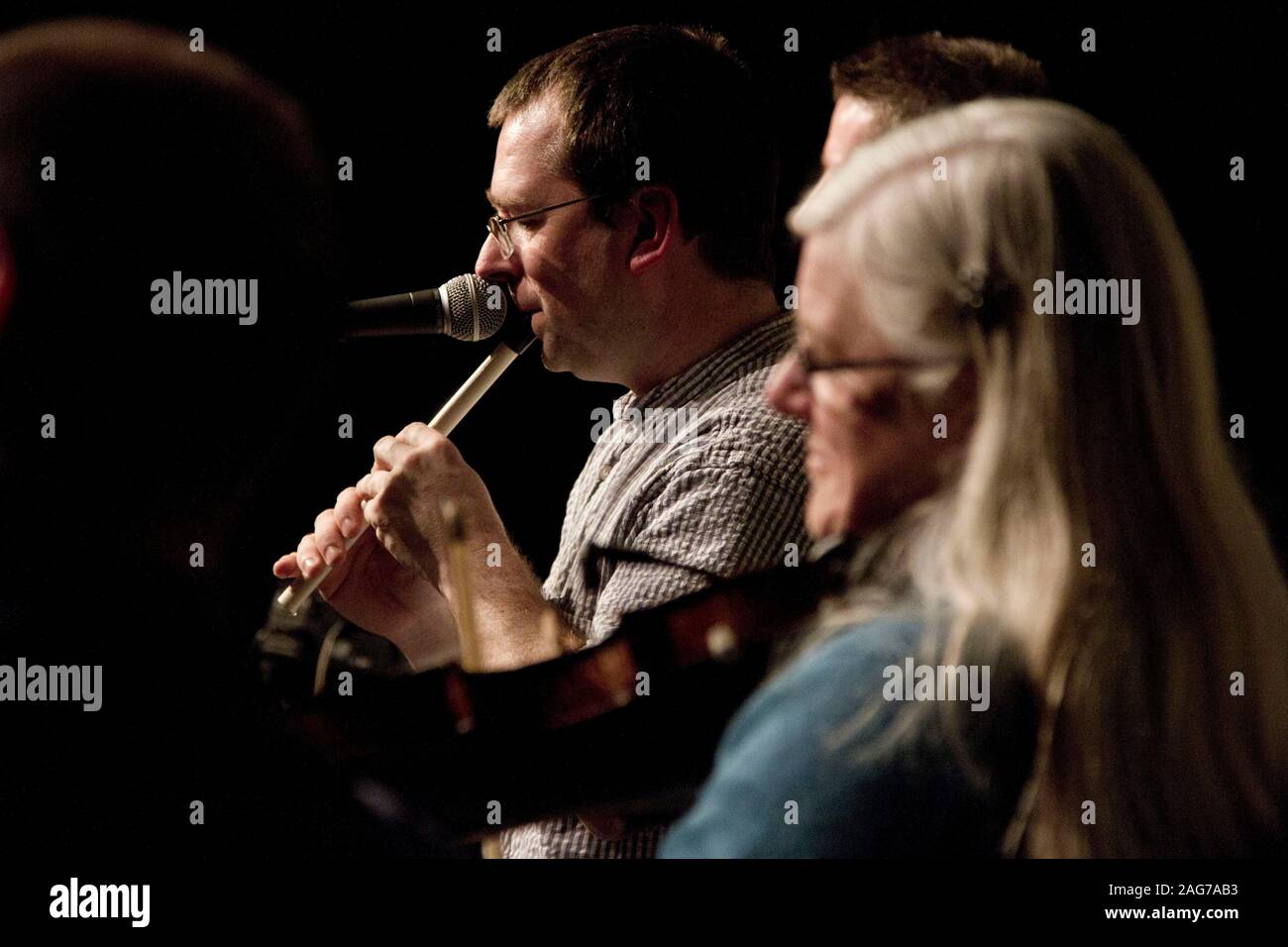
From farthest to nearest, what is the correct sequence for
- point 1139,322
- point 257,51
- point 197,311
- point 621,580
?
1. point 257,51
2. point 621,580
3. point 1139,322
4. point 197,311

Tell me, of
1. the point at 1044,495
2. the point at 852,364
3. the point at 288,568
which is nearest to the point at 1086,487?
the point at 1044,495

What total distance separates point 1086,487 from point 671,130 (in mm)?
1048

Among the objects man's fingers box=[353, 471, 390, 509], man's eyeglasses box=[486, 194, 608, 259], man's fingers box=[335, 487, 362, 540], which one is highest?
man's eyeglasses box=[486, 194, 608, 259]

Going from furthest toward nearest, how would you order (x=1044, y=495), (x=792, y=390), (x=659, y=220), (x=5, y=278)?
(x=659, y=220) → (x=792, y=390) → (x=1044, y=495) → (x=5, y=278)

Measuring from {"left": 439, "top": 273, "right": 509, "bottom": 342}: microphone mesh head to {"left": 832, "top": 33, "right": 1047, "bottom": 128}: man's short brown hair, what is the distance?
0.59 metres

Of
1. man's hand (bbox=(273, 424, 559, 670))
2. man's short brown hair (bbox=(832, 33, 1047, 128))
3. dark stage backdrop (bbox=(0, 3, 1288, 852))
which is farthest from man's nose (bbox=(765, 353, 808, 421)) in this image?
man's short brown hair (bbox=(832, 33, 1047, 128))

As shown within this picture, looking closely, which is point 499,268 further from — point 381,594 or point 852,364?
point 852,364

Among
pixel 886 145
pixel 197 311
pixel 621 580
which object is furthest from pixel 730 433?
pixel 197 311

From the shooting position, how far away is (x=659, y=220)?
71.7 inches

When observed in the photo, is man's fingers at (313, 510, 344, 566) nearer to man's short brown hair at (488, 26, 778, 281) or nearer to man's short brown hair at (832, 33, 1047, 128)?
man's short brown hair at (488, 26, 778, 281)

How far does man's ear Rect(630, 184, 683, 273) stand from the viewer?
1816 millimetres
